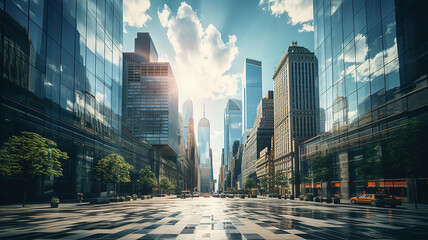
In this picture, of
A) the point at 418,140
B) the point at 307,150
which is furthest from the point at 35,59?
the point at 307,150

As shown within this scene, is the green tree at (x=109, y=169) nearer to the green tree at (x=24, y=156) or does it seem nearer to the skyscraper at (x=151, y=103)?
the green tree at (x=24, y=156)

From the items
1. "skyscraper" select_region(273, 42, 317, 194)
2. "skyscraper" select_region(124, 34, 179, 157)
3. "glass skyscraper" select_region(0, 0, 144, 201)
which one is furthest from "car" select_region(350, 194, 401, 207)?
"skyscraper" select_region(124, 34, 179, 157)

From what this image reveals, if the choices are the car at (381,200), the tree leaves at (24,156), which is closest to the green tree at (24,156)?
the tree leaves at (24,156)

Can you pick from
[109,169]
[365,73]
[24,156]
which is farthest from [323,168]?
[24,156]

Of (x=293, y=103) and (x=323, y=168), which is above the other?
(x=293, y=103)

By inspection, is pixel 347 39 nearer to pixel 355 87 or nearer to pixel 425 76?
pixel 355 87

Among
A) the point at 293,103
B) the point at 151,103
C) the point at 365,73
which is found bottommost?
the point at 365,73

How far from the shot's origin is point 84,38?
48688 millimetres

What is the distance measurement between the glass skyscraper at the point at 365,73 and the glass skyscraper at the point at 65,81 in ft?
151

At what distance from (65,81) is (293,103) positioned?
348 feet

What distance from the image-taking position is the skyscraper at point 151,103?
14700cm

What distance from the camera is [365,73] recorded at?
47656 mm

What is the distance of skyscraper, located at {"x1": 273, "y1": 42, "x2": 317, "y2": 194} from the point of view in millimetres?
125062

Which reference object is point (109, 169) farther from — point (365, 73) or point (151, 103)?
point (151, 103)
